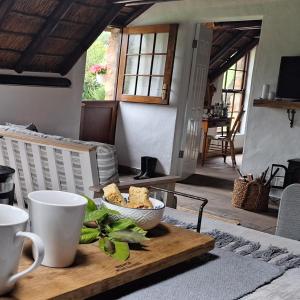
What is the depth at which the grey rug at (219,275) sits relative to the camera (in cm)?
92

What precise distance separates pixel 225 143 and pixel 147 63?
267 centimetres

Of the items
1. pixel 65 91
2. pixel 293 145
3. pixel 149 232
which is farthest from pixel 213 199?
pixel 149 232

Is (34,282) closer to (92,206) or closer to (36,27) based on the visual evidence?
(92,206)

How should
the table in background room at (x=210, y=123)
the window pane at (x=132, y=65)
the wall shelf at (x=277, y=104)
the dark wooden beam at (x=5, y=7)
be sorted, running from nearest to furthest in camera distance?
the dark wooden beam at (x=5, y=7), the wall shelf at (x=277, y=104), the window pane at (x=132, y=65), the table in background room at (x=210, y=123)

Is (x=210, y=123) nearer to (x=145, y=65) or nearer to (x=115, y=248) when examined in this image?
(x=145, y=65)

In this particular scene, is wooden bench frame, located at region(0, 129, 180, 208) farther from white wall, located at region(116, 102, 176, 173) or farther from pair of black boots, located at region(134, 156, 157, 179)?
white wall, located at region(116, 102, 176, 173)

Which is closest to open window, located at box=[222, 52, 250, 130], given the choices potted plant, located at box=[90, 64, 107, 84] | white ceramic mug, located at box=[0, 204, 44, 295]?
potted plant, located at box=[90, 64, 107, 84]

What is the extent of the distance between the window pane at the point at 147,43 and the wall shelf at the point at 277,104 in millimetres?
1729

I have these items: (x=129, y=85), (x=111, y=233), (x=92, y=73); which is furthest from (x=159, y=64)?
(x=111, y=233)

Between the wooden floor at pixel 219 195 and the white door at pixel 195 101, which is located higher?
the white door at pixel 195 101

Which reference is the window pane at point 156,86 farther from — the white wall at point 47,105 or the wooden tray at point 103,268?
the wooden tray at point 103,268

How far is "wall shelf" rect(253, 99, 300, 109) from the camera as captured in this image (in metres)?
4.84

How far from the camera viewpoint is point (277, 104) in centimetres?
495

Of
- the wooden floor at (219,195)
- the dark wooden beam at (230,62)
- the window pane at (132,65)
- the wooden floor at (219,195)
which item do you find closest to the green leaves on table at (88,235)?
the wooden floor at (219,195)
